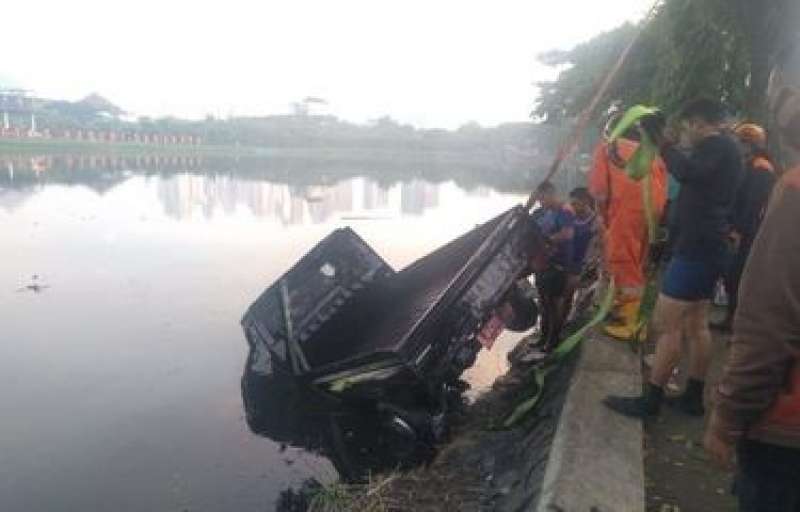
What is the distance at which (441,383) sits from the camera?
6371 millimetres

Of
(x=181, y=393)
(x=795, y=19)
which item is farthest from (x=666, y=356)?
(x=795, y=19)

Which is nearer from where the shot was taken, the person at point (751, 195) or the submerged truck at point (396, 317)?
the submerged truck at point (396, 317)

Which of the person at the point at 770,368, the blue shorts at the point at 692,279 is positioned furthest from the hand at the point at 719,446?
the blue shorts at the point at 692,279

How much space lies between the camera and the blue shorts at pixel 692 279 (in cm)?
451

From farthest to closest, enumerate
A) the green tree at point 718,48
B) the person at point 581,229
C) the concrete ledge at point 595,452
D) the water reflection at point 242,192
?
the water reflection at point 242,192
the green tree at point 718,48
the person at point 581,229
the concrete ledge at point 595,452

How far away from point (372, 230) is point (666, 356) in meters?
Result: 17.2

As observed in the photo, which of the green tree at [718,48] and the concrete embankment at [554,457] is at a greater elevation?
the green tree at [718,48]

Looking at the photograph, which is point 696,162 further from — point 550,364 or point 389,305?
point 389,305

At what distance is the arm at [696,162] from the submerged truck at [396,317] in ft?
7.78

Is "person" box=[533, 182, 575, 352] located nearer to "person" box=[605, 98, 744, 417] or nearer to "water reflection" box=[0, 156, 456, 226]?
"person" box=[605, 98, 744, 417]

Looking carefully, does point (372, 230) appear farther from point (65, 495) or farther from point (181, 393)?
point (65, 495)

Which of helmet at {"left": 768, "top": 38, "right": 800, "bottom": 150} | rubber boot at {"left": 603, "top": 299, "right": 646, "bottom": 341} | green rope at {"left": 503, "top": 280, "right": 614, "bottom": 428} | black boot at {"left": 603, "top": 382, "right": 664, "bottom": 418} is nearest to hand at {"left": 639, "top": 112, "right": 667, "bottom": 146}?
black boot at {"left": 603, "top": 382, "right": 664, "bottom": 418}

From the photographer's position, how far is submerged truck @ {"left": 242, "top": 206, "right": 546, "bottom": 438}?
616 cm

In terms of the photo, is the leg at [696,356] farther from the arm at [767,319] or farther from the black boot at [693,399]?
the arm at [767,319]
